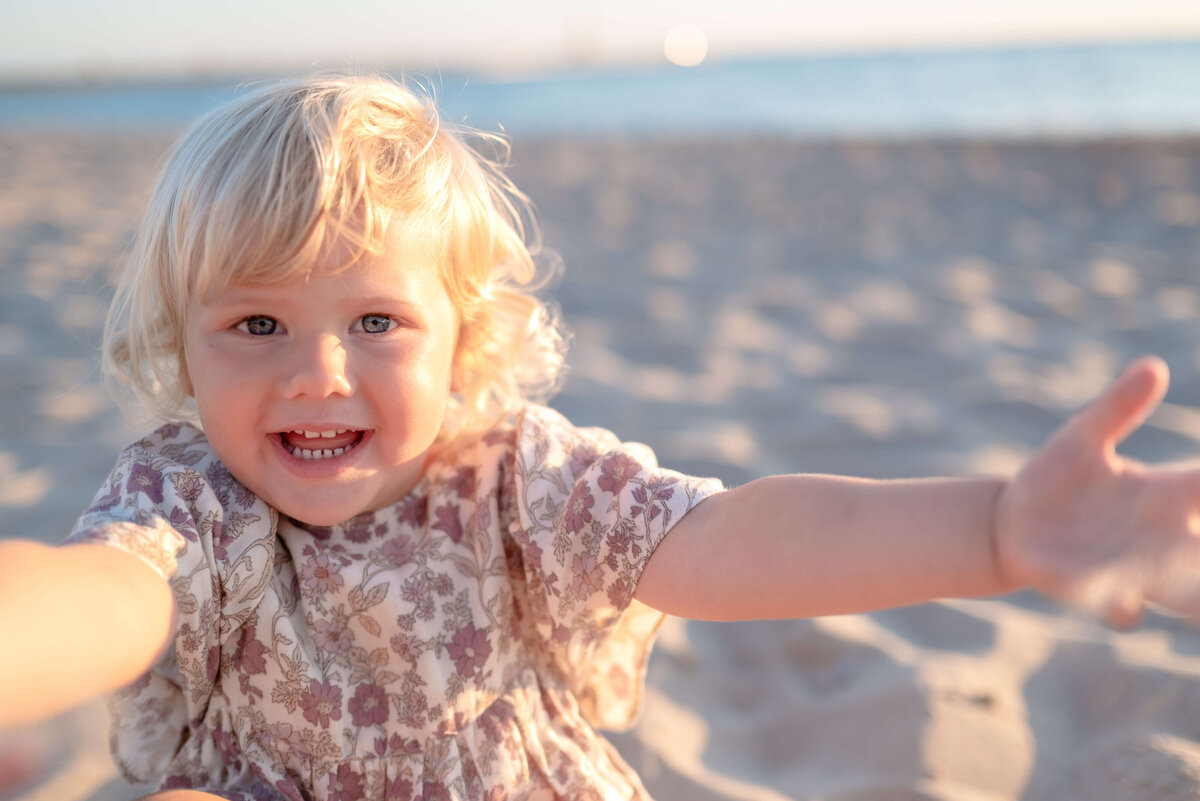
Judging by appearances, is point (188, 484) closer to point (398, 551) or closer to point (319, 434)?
point (319, 434)

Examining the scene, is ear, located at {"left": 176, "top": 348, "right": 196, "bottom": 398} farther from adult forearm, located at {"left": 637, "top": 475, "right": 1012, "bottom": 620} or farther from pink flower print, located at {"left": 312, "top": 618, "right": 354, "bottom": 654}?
adult forearm, located at {"left": 637, "top": 475, "right": 1012, "bottom": 620}

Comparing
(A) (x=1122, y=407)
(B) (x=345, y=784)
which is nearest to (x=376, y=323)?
(B) (x=345, y=784)

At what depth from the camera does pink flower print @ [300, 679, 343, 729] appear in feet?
4.35

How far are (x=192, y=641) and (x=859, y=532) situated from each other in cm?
84

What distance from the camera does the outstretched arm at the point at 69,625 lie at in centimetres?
93

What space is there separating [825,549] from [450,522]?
57cm

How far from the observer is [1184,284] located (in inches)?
175

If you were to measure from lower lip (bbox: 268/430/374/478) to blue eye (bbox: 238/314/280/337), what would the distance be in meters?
0.14

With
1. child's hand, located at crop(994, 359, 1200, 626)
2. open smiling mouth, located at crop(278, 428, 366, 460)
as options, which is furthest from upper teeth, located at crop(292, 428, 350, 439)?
child's hand, located at crop(994, 359, 1200, 626)

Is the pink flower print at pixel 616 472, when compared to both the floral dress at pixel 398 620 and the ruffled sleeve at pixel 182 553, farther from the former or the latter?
the ruffled sleeve at pixel 182 553

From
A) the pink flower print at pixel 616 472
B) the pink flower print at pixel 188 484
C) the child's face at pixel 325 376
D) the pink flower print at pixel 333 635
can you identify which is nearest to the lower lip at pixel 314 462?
the child's face at pixel 325 376

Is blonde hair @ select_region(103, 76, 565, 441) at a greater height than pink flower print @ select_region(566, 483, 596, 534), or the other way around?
blonde hair @ select_region(103, 76, 565, 441)

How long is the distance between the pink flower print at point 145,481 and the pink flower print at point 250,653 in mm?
229


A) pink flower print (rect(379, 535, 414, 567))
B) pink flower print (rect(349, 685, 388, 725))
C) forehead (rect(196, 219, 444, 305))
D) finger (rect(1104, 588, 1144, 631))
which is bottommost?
pink flower print (rect(349, 685, 388, 725))
